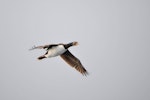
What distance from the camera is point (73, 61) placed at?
28094mm

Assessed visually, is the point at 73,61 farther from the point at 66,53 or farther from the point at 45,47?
the point at 45,47

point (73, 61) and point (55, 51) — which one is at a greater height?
point (55, 51)

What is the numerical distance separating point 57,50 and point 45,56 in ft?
2.98

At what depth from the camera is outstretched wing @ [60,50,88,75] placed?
27.7 meters

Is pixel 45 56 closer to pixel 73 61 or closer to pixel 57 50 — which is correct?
pixel 57 50

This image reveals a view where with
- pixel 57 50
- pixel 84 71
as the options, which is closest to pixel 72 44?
pixel 57 50

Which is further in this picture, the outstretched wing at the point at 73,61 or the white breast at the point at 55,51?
the outstretched wing at the point at 73,61

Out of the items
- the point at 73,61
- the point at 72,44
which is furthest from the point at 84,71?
the point at 72,44

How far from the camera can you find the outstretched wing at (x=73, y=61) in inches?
1091

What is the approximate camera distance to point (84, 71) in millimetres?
28688

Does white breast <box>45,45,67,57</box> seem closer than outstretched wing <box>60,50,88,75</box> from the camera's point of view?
Yes

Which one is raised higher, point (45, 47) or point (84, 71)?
point (45, 47)

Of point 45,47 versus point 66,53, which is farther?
point 66,53

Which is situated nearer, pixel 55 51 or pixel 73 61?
pixel 55 51
